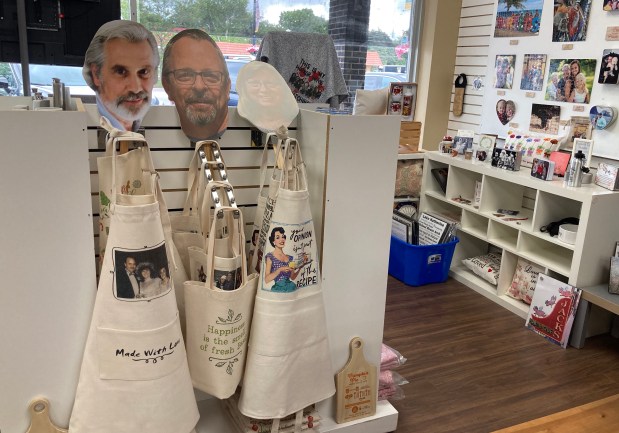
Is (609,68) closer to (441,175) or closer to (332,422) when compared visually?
(441,175)

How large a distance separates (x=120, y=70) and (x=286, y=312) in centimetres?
93

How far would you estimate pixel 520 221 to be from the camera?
142 inches

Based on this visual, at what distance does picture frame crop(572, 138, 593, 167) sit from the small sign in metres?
0.67

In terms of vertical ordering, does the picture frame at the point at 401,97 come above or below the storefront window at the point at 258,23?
below

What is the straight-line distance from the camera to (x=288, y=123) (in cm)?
190

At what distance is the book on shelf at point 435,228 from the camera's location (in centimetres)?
386

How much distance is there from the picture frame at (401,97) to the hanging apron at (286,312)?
7.86 ft

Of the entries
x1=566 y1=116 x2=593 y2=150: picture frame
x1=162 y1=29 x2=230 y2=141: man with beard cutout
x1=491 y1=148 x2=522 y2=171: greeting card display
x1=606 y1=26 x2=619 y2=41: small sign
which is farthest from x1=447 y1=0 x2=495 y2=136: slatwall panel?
x1=162 y1=29 x2=230 y2=141: man with beard cutout

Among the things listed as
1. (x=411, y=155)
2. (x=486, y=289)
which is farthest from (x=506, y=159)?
(x=486, y=289)

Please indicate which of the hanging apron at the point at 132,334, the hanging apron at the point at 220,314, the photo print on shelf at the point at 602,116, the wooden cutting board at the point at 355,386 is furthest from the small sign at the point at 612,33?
the hanging apron at the point at 132,334

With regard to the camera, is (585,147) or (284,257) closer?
(284,257)

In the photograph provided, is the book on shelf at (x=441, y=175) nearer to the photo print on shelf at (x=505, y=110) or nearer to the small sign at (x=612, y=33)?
the photo print on shelf at (x=505, y=110)

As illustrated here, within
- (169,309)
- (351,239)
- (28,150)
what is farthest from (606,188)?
(28,150)

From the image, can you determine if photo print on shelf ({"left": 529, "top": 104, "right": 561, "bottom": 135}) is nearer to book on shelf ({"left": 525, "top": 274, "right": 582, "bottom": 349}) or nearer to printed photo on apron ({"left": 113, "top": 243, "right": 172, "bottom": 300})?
book on shelf ({"left": 525, "top": 274, "right": 582, "bottom": 349})
